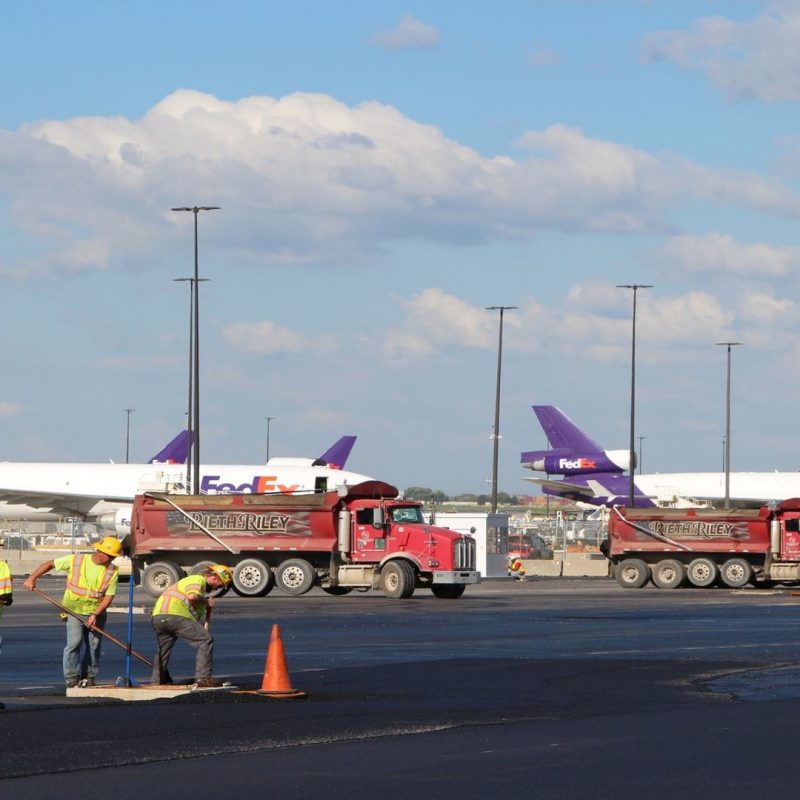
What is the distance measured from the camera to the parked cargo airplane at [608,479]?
96375mm

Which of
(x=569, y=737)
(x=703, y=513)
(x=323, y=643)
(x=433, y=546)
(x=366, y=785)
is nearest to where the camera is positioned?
(x=366, y=785)

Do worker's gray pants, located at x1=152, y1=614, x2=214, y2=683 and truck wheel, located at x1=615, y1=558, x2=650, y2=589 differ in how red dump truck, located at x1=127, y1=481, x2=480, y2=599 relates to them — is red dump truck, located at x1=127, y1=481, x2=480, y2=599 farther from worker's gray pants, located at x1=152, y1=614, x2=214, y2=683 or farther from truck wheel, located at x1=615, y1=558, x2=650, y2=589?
worker's gray pants, located at x1=152, y1=614, x2=214, y2=683

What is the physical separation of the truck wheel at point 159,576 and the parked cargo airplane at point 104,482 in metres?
27.7

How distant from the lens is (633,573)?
165 feet

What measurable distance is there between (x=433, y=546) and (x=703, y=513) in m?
11.4

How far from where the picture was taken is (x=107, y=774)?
11.7 m

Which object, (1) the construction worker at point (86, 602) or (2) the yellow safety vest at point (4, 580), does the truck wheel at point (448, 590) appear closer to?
(1) the construction worker at point (86, 602)

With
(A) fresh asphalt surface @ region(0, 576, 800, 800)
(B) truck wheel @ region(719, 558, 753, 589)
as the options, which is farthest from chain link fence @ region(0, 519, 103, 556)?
(A) fresh asphalt surface @ region(0, 576, 800, 800)

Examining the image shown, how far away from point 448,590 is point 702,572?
417 inches

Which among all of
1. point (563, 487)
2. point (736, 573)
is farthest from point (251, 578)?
point (563, 487)

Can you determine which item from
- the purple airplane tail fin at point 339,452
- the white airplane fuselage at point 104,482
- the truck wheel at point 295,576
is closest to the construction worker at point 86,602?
the truck wheel at point 295,576

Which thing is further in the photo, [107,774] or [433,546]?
[433,546]

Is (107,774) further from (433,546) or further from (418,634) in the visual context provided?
(433,546)

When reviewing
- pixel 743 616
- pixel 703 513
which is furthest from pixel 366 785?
pixel 703 513
